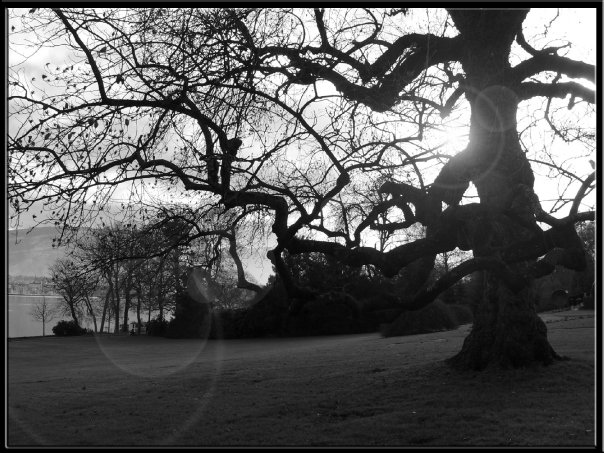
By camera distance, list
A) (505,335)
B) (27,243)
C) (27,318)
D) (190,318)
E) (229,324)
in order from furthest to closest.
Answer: (27,318)
(190,318)
(229,324)
(27,243)
(505,335)

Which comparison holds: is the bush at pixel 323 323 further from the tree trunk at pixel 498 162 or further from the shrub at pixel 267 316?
the tree trunk at pixel 498 162

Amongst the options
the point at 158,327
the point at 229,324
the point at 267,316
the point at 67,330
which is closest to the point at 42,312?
the point at 67,330

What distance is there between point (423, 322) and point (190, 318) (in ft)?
71.7

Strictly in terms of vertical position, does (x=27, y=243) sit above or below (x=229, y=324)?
above

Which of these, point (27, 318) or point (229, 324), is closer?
point (229, 324)

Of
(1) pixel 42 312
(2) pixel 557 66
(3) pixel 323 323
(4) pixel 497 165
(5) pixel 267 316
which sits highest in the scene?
(2) pixel 557 66

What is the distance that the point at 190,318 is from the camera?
170 ft

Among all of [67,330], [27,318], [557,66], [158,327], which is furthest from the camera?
[27,318]

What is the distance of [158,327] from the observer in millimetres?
56781

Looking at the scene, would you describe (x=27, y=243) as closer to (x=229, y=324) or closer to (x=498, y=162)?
(x=498, y=162)

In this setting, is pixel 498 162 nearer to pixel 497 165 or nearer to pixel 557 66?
pixel 497 165

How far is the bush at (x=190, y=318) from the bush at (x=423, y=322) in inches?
700

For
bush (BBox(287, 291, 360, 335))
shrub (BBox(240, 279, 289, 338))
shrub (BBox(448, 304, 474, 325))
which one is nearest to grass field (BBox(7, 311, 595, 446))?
shrub (BBox(448, 304, 474, 325))

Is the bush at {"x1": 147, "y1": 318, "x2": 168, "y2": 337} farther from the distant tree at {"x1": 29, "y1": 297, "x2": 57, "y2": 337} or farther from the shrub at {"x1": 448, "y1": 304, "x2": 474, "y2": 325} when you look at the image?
the distant tree at {"x1": 29, "y1": 297, "x2": 57, "y2": 337}
